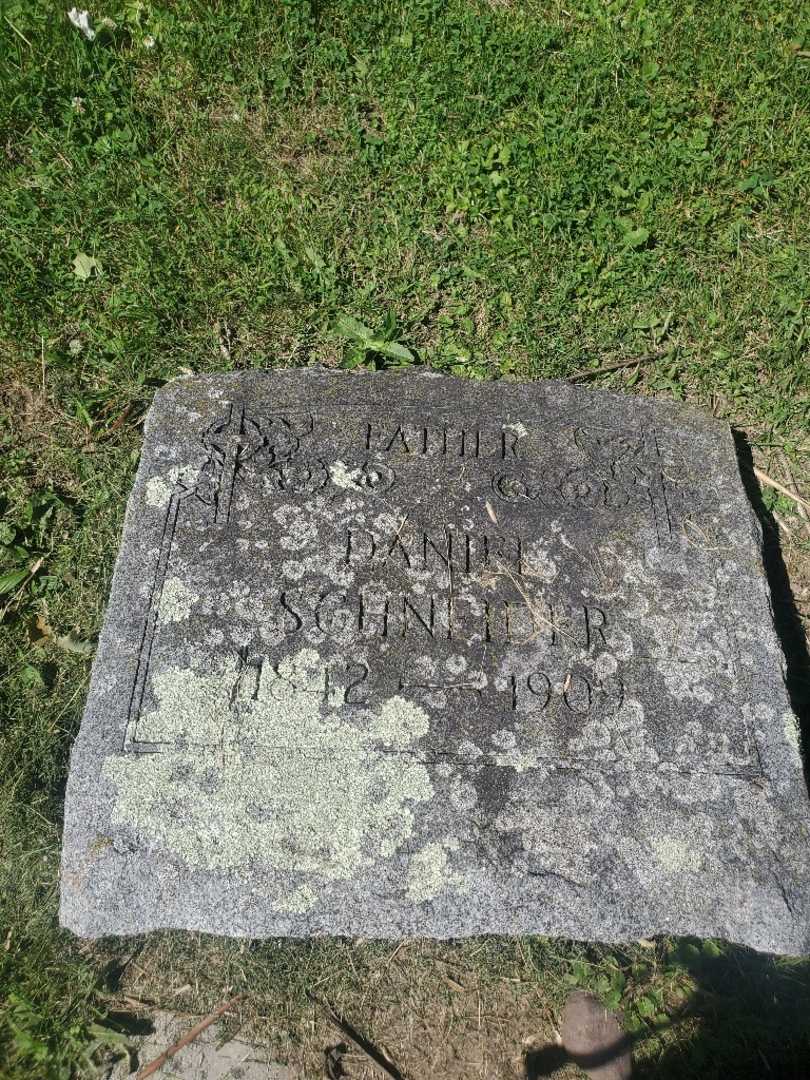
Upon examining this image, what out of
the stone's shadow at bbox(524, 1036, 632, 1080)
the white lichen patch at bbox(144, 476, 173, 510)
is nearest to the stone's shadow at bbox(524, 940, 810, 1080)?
the stone's shadow at bbox(524, 1036, 632, 1080)

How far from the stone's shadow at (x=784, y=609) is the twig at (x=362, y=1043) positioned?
1655mm

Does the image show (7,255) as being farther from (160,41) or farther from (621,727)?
(621,727)

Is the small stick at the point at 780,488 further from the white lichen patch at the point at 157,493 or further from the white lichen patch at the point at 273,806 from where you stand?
the white lichen patch at the point at 157,493

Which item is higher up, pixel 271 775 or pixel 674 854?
pixel 271 775

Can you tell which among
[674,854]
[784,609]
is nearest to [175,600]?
[674,854]

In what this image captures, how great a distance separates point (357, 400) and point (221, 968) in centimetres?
198

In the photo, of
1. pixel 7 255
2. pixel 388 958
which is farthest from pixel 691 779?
pixel 7 255

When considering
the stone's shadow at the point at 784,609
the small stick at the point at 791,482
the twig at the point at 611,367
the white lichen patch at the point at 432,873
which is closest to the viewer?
the white lichen patch at the point at 432,873

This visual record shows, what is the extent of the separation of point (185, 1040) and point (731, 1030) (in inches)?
66.5

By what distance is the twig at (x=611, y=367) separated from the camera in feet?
12.6

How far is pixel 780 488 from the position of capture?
3674 millimetres

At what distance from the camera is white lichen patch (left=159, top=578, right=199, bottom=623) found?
109 inches

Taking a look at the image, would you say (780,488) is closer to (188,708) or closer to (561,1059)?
(561,1059)

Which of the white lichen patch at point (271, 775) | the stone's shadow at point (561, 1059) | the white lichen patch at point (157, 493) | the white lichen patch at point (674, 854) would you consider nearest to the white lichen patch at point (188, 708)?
the white lichen patch at point (271, 775)
